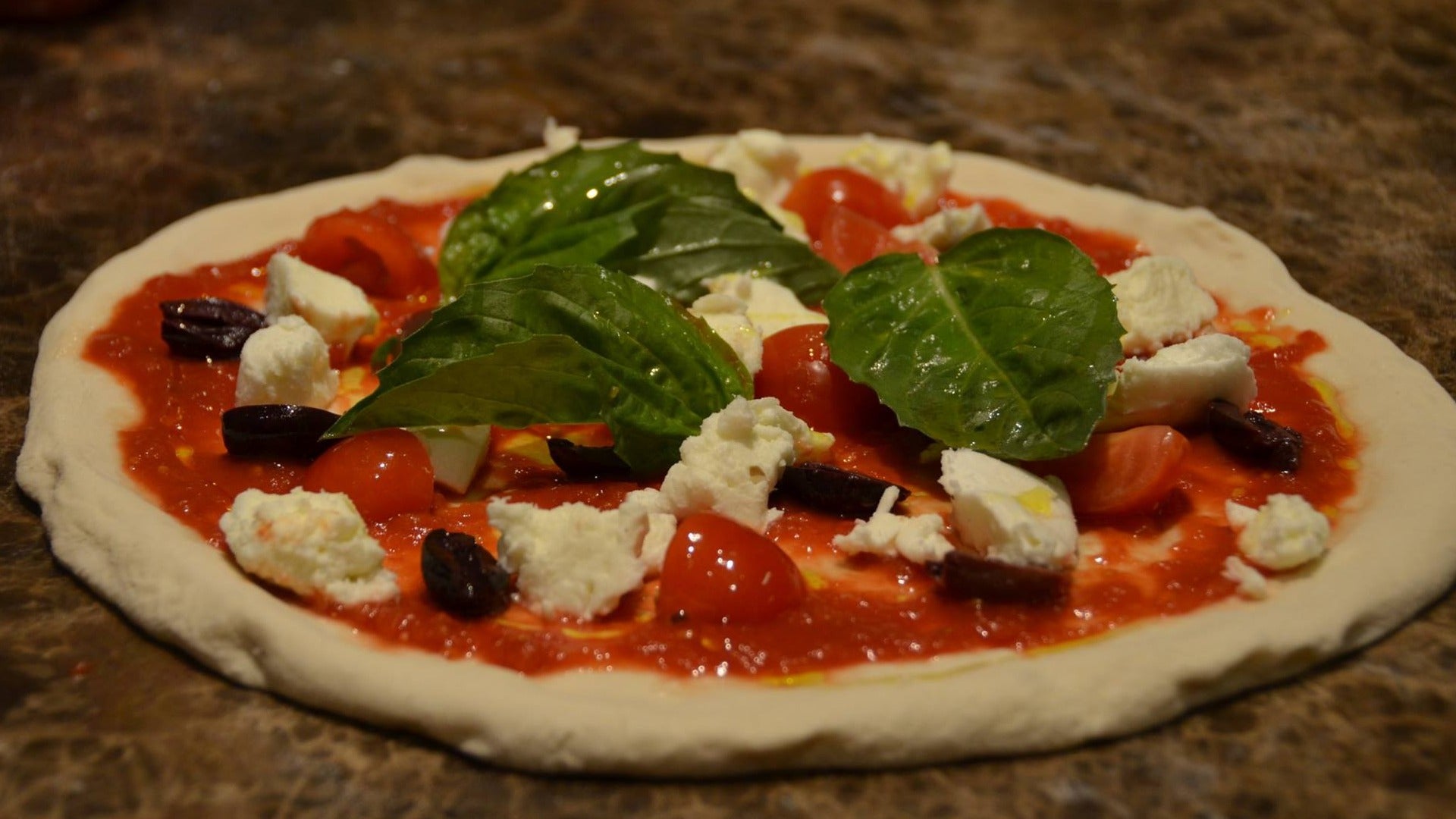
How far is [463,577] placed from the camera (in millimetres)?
3170

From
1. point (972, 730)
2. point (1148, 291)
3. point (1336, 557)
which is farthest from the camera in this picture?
point (1148, 291)

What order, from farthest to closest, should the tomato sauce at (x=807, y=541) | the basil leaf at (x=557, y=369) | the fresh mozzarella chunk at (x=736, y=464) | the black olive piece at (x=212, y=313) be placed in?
the black olive piece at (x=212, y=313)
the basil leaf at (x=557, y=369)
the fresh mozzarella chunk at (x=736, y=464)
the tomato sauce at (x=807, y=541)

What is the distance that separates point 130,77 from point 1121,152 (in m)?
4.50

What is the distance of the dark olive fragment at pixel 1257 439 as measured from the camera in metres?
3.63

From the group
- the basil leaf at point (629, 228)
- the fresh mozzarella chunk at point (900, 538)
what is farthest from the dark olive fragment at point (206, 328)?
the fresh mozzarella chunk at point (900, 538)

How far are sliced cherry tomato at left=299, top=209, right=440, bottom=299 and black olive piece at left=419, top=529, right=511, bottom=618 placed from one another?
175 centimetres

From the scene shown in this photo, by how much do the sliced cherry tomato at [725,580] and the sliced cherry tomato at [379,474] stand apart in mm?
772

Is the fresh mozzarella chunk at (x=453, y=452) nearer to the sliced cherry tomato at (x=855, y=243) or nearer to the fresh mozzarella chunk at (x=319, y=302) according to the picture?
the fresh mozzarella chunk at (x=319, y=302)

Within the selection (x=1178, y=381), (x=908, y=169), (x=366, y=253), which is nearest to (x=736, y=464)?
(x=1178, y=381)

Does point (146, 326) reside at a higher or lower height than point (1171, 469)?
lower

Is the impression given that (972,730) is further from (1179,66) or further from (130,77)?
(130,77)

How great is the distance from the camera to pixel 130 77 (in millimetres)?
6438

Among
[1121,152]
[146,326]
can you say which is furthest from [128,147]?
[1121,152]

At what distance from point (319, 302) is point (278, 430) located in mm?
614
